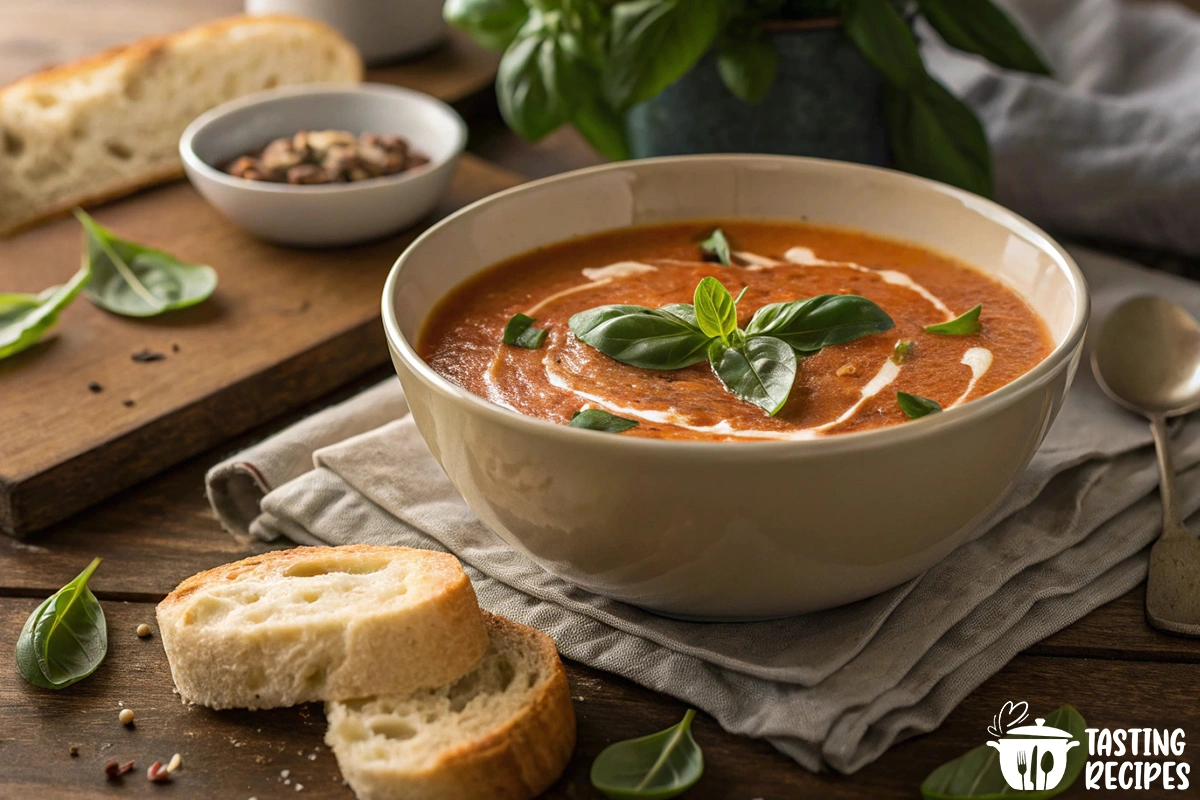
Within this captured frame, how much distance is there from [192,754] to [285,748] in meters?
0.14

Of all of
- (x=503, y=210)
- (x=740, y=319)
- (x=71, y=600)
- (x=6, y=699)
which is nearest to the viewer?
(x=6, y=699)

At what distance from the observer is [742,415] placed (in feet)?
6.56

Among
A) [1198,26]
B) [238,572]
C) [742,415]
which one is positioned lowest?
[1198,26]

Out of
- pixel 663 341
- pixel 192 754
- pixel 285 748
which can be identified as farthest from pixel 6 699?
pixel 663 341

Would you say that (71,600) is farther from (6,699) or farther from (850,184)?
(850,184)

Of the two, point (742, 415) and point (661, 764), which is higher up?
point (742, 415)

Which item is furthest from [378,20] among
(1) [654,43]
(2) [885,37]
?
(2) [885,37]

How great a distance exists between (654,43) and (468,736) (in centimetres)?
176

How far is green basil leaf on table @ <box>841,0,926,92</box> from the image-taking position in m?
2.87

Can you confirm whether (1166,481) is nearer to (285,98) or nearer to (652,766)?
(652,766)

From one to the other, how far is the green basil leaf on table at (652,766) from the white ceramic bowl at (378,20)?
3258mm

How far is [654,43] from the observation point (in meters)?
2.86

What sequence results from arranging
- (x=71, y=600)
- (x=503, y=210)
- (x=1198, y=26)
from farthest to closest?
(x=1198, y=26), (x=503, y=210), (x=71, y=600)

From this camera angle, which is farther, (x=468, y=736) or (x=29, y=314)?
(x=29, y=314)
